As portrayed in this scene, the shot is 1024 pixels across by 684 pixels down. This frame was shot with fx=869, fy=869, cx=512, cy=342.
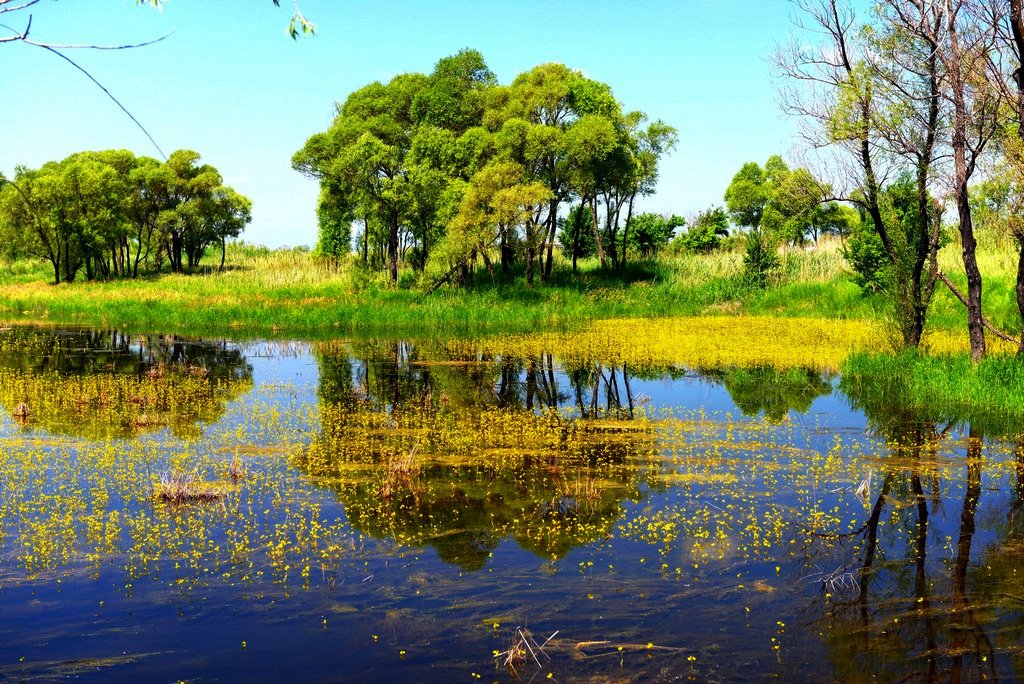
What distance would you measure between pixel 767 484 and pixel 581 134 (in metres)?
A: 39.2

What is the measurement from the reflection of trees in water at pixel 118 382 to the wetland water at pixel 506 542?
0.21 metres

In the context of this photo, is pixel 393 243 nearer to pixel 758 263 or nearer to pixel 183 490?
pixel 758 263

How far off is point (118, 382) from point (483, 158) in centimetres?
3212

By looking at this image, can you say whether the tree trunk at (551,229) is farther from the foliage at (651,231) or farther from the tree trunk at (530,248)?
the foliage at (651,231)

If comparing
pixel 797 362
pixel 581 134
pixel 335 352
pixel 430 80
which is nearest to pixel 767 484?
pixel 797 362

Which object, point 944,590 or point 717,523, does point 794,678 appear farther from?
point 717,523

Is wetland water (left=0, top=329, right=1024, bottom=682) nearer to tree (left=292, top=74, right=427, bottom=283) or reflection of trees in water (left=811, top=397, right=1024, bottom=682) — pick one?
reflection of trees in water (left=811, top=397, right=1024, bottom=682)

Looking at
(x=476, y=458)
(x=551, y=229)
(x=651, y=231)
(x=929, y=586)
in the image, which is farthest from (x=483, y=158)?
(x=929, y=586)

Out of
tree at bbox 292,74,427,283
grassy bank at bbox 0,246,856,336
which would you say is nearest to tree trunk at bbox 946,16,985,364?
grassy bank at bbox 0,246,856,336

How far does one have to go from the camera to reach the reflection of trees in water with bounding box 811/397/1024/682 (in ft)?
27.2

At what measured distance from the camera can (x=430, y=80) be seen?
59.4 meters

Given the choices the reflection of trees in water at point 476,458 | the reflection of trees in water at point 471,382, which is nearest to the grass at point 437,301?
the reflection of trees in water at point 471,382

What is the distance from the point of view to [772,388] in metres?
24.7

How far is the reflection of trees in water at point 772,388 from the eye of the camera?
21.8m
